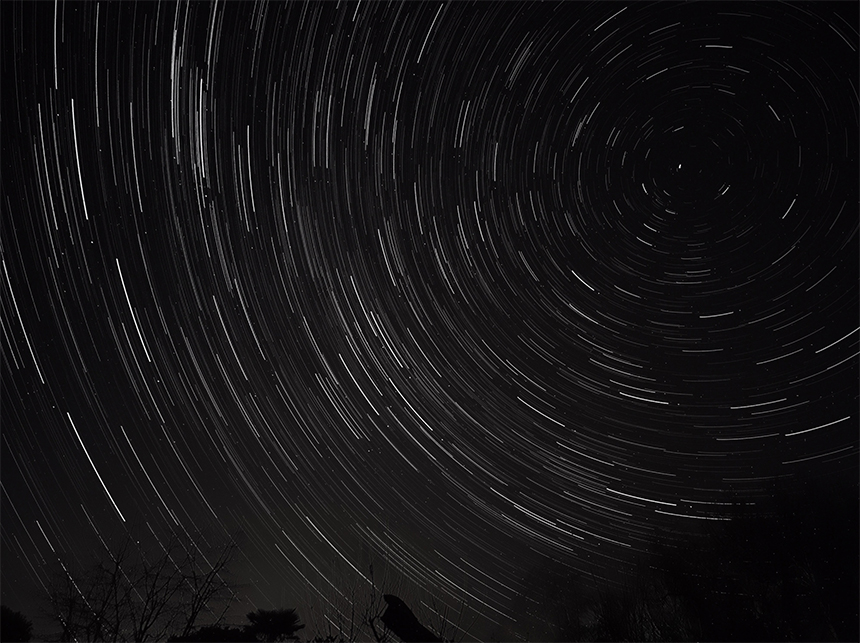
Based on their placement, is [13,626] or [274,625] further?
[274,625]

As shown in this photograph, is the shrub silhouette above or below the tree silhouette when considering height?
above

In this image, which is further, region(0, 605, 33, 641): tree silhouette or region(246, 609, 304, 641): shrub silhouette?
region(246, 609, 304, 641): shrub silhouette

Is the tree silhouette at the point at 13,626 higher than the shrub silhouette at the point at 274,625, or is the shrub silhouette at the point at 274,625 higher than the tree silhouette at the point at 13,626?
the shrub silhouette at the point at 274,625

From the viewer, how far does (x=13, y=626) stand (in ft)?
32.5

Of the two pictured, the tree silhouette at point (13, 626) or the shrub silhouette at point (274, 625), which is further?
the shrub silhouette at point (274, 625)

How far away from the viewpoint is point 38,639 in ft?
32.6

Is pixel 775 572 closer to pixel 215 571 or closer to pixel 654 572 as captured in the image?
pixel 654 572

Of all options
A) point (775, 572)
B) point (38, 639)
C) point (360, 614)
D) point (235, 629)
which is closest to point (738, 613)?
point (775, 572)

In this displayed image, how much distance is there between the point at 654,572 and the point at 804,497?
599 cm

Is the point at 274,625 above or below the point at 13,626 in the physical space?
above

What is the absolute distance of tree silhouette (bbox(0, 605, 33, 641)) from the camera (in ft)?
31.8

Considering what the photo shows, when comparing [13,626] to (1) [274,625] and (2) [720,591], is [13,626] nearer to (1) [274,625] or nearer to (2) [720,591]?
(1) [274,625]

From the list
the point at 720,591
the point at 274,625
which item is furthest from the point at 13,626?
the point at 720,591

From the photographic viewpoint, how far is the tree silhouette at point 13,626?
31.8 feet
